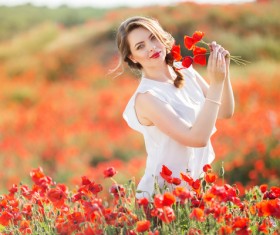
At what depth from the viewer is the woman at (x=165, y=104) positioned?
2453 millimetres

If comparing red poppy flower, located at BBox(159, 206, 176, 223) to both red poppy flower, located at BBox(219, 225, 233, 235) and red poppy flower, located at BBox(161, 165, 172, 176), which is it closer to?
red poppy flower, located at BBox(219, 225, 233, 235)

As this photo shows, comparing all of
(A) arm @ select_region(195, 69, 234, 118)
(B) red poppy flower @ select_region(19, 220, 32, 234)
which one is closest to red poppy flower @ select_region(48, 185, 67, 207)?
(B) red poppy flower @ select_region(19, 220, 32, 234)

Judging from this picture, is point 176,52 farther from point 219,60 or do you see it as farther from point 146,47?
point 219,60

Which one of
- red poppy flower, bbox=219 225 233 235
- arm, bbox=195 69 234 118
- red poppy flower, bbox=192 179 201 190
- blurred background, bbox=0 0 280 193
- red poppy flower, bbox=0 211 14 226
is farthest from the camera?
blurred background, bbox=0 0 280 193

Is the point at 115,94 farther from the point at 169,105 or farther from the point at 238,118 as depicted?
the point at 169,105

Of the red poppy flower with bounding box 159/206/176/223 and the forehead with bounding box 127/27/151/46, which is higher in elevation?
the forehead with bounding box 127/27/151/46

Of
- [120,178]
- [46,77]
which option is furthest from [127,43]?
[46,77]

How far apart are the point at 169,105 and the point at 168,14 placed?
14.4m

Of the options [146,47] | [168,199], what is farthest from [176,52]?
[168,199]

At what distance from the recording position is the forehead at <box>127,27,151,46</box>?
2.64m

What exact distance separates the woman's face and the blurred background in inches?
33.1

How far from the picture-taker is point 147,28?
8.59ft

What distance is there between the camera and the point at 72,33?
61.9ft

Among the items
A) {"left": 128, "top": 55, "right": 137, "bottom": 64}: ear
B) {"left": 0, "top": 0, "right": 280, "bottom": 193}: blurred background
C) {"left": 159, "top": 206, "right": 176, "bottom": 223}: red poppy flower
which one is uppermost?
{"left": 128, "top": 55, "right": 137, "bottom": 64}: ear
